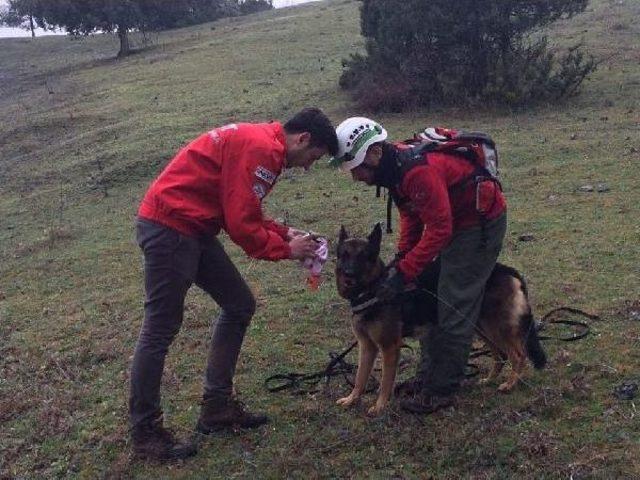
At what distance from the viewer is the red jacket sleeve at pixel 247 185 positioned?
4.28 meters

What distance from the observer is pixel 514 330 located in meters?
5.18

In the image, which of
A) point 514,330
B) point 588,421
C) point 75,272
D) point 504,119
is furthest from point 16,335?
point 504,119

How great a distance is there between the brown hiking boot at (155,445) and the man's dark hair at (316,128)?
203 cm

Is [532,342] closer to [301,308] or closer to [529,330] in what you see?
[529,330]

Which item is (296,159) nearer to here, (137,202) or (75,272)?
(75,272)

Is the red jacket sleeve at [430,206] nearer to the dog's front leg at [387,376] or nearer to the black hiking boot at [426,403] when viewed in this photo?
the dog's front leg at [387,376]

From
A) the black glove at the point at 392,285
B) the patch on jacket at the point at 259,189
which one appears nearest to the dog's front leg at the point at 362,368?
the black glove at the point at 392,285

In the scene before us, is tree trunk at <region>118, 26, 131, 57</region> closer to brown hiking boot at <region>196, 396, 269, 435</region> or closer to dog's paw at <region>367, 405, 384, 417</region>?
brown hiking boot at <region>196, 396, 269, 435</region>

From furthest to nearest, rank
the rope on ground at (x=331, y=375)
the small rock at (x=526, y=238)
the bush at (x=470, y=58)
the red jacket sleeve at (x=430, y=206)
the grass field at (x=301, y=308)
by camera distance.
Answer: the bush at (x=470, y=58), the small rock at (x=526, y=238), the rope on ground at (x=331, y=375), the grass field at (x=301, y=308), the red jacket sleeve at (x=430, y=206)

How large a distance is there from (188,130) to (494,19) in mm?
7215

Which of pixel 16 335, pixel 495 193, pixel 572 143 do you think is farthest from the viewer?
pixel 572 143

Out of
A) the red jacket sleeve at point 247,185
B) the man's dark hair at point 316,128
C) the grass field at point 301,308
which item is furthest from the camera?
the grass field at point 301,308

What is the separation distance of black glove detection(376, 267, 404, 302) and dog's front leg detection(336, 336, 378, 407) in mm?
543

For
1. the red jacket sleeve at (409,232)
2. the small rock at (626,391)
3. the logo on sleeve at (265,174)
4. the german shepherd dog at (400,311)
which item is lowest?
the small rock at (626,391)
